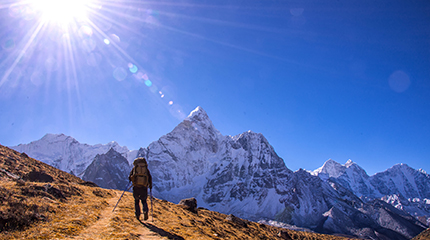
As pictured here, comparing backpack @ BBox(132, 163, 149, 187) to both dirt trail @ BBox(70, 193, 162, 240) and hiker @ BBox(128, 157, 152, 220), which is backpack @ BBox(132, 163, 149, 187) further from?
dirt trail @ BBox(70, 193, 162, 240)

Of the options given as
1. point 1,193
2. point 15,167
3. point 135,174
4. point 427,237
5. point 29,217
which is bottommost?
point 427,237

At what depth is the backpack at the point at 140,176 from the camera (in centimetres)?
1207

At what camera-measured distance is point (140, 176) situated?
40.2 ft

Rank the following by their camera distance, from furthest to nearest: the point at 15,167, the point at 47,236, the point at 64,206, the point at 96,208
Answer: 1. the point at 15,167
2. the point at 96,208
3. the point at 64,206
4. the point at 47,236

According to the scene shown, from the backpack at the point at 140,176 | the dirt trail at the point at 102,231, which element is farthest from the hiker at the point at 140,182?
the dirt trail at the point at 102,231

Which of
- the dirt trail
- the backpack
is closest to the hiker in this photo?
the backpack

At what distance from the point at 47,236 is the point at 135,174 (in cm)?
568

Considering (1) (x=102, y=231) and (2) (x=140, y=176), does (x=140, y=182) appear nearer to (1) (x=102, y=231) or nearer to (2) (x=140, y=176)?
(2) (x=140, y=176)

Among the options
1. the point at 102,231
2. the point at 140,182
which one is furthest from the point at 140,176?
the point at 102,231

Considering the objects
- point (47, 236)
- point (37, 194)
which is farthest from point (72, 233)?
point (37, 194)

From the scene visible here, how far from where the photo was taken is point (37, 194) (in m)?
10.3

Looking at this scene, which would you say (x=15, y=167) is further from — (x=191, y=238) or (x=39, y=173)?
(x=191, y=238)

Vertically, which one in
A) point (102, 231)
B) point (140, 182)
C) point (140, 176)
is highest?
point (140, 176)

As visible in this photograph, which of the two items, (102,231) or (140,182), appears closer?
(102,231)
